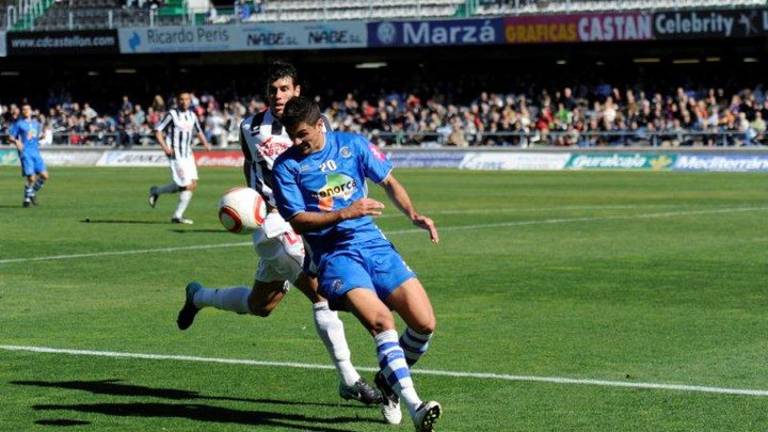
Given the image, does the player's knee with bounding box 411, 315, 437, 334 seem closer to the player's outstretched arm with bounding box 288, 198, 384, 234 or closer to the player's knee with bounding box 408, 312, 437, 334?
the player's knee with bounding box 408, 312, 437, 334

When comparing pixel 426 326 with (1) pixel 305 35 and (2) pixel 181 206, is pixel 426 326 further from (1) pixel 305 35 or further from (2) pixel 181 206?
(1) pixel 305 35

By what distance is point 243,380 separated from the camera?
35.1 ft

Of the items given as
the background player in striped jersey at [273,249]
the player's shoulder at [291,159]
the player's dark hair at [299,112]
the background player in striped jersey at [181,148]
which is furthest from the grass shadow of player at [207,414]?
the background player in striped jersey at [181,148]

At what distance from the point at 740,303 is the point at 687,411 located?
5840 mm

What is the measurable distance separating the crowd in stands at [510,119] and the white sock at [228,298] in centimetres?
3118

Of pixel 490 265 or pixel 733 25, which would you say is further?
pixel 733 25

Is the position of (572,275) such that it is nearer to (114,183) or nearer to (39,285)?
(39,285)

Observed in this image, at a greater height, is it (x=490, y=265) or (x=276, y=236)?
(x=276, y=236)

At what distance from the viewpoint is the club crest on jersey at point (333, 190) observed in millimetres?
9047

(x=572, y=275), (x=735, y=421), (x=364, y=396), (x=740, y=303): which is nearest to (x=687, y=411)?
(x=735, y=421)

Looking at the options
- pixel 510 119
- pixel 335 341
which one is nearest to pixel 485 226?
pixel 335 341

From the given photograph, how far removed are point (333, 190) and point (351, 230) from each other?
0.28 metres

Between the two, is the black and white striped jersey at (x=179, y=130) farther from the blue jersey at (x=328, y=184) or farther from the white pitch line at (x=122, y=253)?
the blue jersey at (x=328, y=184)

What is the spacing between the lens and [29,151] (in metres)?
32.8
